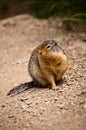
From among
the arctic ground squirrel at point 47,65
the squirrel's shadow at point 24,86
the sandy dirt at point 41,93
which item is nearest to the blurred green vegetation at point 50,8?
the sandy dirt at point 41,93

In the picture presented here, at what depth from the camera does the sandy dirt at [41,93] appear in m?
6.16

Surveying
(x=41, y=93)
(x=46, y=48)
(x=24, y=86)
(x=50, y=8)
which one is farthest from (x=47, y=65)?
(x=50, y=8)

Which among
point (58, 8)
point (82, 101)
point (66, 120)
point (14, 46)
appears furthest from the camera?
point (58, 8)

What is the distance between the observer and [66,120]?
6090 mm

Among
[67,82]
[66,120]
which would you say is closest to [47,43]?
[67,82]

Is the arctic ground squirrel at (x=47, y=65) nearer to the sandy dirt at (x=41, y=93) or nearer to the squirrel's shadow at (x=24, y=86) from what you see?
the squirrel's shadow at (x=24, y=86)

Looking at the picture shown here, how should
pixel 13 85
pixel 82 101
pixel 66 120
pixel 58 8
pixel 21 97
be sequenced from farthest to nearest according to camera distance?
pixel 58 8, pixel 13 85, pixel 21 97, pixel 82 101, pixel 66 120

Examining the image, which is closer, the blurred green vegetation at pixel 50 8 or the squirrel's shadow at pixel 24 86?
the squirrel's shadow at pixel 24 86

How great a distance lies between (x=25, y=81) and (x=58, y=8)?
3.62 m

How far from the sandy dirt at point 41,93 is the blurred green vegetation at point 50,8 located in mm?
520

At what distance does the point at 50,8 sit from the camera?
1124 cm

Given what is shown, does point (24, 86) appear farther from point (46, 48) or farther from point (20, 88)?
point (46, 48)

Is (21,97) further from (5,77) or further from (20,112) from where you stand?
(5,77)

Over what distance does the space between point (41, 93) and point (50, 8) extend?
4.61 metres
